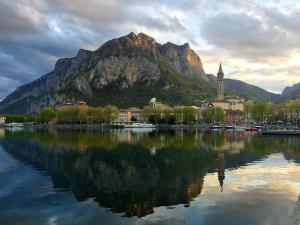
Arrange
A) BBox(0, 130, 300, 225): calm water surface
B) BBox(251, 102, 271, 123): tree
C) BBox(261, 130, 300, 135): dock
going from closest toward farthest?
1. BBox(0, 130, 300, 225): calm water surface
2. BBox(261, 130, 300, 135): dock
3. BBox(251, 102, 271, 123): tree

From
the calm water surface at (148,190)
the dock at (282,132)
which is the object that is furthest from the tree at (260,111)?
the calm water surface at (148,190)

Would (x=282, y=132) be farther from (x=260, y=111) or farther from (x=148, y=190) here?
(x=148, y=190)

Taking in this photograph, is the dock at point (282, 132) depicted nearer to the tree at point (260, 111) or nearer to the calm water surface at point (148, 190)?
A: the tree at point (260, 111)

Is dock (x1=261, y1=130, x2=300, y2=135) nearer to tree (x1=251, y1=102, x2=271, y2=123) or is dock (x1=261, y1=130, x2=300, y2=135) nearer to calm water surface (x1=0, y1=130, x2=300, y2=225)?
tree (x1=251, y1=102, x2=271, y2=123)

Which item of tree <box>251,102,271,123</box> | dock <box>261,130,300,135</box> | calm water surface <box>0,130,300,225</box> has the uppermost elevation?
tree <box>251,102,271,123</box>

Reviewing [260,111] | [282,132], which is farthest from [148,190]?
[260,111]

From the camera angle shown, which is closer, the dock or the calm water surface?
the calm water surface

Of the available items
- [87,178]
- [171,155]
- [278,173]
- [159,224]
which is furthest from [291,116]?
[159,224]

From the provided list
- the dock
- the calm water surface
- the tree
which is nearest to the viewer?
the calm water surface

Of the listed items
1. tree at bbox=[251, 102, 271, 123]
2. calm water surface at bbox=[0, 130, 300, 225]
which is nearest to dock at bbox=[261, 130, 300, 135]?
tree at bbox=[251, 102, 271, 123]

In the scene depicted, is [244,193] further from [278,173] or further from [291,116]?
[291,116]

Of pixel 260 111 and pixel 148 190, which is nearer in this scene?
pixel 148 190

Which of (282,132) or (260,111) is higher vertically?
(260,111)

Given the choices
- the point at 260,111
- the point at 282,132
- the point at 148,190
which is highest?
the point at 260,111
